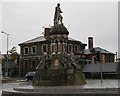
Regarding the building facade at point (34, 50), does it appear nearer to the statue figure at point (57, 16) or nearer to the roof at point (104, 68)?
the roof at point (104, 68)

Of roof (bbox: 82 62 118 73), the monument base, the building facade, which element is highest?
the building facade

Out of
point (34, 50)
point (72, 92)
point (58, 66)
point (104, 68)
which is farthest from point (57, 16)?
point (34, 50)

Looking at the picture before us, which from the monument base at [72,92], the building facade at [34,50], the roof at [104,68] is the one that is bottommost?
the monument base at [72,92]

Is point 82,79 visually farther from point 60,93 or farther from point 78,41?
point 78,41

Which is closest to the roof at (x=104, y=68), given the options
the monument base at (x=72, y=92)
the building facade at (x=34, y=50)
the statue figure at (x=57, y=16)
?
the building facade at (x=34, y=50)

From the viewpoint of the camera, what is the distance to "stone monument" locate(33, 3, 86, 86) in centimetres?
2650

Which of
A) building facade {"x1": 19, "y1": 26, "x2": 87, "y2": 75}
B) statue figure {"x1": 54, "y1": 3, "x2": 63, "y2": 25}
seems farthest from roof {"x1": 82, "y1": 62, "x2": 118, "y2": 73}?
statue figure {"x1": 54, "y1": 3, "x2": 63, "y2": 25}

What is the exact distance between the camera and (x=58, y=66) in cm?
2681

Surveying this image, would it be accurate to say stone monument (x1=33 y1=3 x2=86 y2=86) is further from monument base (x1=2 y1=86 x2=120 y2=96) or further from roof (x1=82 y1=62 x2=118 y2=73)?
roof (x1=82 y1=62 x2=118 y2=73)

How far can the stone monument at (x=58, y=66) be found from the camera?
26.5 m

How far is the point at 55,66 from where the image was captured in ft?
88.3

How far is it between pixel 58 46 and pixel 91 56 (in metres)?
52.4

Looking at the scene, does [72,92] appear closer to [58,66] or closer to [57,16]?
[58,66]

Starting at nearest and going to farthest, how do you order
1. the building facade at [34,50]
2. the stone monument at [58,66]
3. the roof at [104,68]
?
1. the stone monument at [58,66]
2. the roof at [104,68]
3. the building facade at [34,50]
